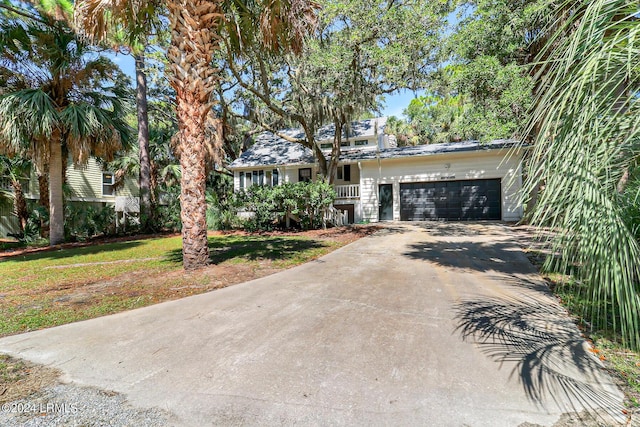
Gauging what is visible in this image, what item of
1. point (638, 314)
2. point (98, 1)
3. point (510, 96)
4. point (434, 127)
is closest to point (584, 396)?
point (638, 314)

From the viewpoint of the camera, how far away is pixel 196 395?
2.38 meters

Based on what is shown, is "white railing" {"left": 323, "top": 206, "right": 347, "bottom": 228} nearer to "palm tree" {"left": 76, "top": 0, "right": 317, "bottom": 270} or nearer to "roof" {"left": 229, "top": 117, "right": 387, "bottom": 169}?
"roof" {"left": 229, "top": 117, "right": 387, "bottom": 169}

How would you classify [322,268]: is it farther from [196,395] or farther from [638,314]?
[638,314]

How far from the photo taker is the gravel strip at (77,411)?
2076 mm

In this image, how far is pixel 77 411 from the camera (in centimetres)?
220

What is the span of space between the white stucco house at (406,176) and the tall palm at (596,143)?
13735mm

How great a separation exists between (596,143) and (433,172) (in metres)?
15.6

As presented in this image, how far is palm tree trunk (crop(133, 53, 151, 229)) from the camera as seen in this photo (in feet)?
47.0

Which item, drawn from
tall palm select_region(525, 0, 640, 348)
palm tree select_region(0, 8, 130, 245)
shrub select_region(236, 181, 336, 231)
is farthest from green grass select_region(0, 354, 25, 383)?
shrub select_region(236, 181, 336, 231)

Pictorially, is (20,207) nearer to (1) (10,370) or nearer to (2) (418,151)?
(1) (10,370)

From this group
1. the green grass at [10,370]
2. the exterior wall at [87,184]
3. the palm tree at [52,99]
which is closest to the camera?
the green grass at [10,370]

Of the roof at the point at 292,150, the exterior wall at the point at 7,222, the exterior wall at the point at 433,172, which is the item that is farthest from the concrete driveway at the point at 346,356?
the exterior wall at the point at 7,222

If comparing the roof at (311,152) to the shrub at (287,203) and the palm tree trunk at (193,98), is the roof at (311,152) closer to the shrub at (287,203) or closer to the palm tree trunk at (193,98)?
the shrub at (287,203)

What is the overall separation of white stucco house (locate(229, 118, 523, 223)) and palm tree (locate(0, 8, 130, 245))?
365 inches
